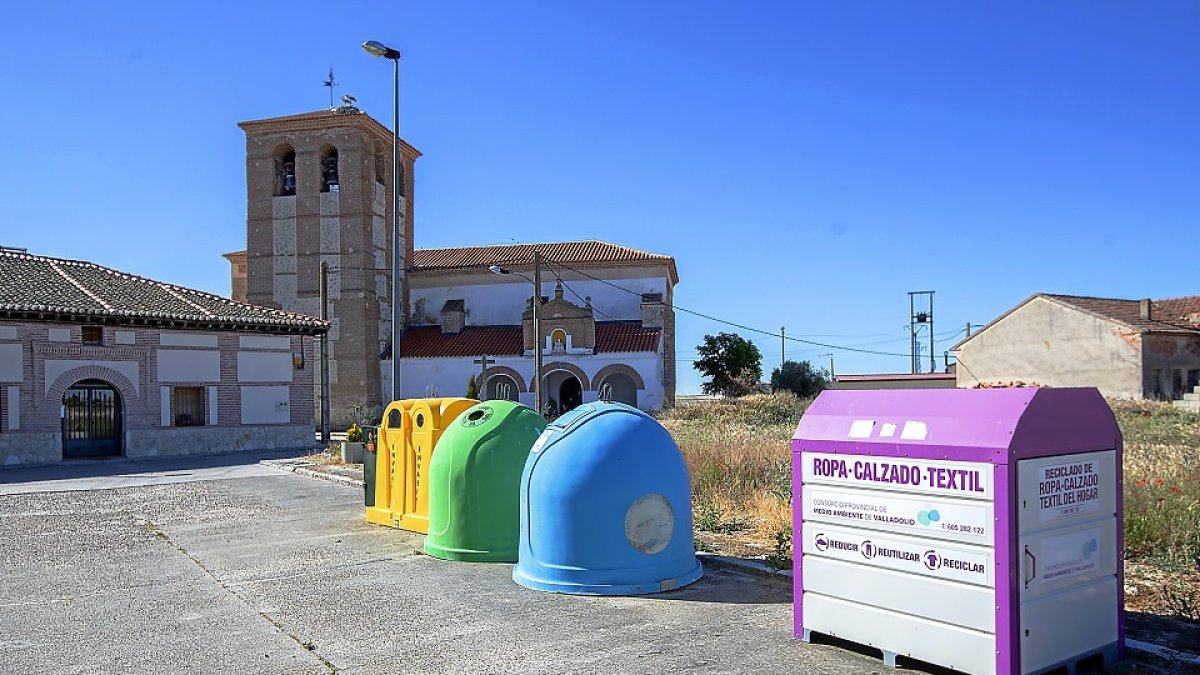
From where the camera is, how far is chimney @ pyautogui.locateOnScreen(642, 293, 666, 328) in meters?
40.8

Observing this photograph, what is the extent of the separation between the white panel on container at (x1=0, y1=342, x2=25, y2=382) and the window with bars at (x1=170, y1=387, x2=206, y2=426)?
402 centimetres

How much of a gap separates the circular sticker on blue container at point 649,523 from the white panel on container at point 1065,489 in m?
3.02

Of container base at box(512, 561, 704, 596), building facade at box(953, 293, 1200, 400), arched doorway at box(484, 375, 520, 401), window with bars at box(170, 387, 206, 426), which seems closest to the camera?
container base at box(512, 561, 704, 596)

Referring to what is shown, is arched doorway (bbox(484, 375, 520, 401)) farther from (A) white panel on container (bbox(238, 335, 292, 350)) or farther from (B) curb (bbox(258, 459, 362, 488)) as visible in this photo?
(B) curb (bbox(258, 459, 362, 488))

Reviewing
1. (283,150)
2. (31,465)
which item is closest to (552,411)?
(283,150)

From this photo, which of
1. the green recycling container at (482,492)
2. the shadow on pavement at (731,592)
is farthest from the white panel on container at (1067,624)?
the green recycling container at (482,492)

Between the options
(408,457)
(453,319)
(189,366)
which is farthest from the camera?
(453,319)

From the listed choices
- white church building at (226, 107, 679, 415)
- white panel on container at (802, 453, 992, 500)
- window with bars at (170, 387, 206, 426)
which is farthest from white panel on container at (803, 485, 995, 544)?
white church building at (226, 107, 679, 415)

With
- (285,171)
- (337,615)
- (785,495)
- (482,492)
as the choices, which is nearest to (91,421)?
(285,171)

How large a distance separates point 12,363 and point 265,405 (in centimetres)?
700

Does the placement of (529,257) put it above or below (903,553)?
above

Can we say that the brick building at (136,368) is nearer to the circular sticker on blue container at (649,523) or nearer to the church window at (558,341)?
the church window at (558,341)

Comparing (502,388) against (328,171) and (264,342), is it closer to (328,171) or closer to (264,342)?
(328,171)

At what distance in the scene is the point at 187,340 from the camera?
1041 inches
